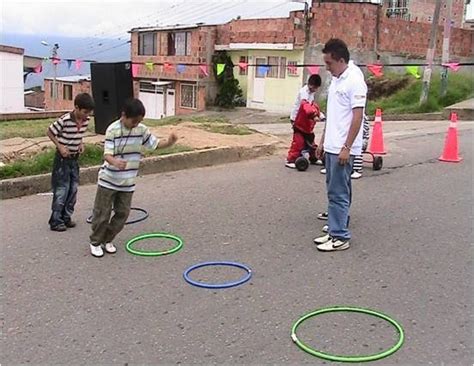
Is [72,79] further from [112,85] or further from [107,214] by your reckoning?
[107,214]

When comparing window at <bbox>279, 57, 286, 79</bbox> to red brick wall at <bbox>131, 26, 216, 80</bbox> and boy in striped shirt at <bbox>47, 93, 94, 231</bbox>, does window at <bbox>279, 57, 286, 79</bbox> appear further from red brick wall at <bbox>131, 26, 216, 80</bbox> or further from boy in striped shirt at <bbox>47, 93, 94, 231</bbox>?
boy in striped shirt at <bbox>47, 93, 94, 231</bbox>

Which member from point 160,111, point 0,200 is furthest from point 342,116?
point 160,111

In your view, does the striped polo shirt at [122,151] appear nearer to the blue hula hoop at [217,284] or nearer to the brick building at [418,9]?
the blue hula hoop at [217,284]

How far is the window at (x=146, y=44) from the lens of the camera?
3756 cm

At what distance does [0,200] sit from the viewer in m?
7.18

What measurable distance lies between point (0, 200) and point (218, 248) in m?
3.28

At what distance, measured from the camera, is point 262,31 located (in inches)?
1226

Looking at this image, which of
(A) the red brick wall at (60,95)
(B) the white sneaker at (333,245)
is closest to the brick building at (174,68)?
(A) the red brick wall at (60,95)

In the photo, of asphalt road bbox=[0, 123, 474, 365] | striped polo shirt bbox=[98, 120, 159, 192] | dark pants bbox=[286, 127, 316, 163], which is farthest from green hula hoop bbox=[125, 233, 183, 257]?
dark pants bbox=[286, 127, 316, 163]

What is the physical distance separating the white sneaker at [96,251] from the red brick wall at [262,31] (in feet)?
84.9

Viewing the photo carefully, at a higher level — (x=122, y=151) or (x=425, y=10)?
(x=425, y=10)

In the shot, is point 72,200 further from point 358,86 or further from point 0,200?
point 358,86

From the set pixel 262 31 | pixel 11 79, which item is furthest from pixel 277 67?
pixel 11 79

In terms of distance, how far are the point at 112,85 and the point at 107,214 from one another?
13.3 ft
